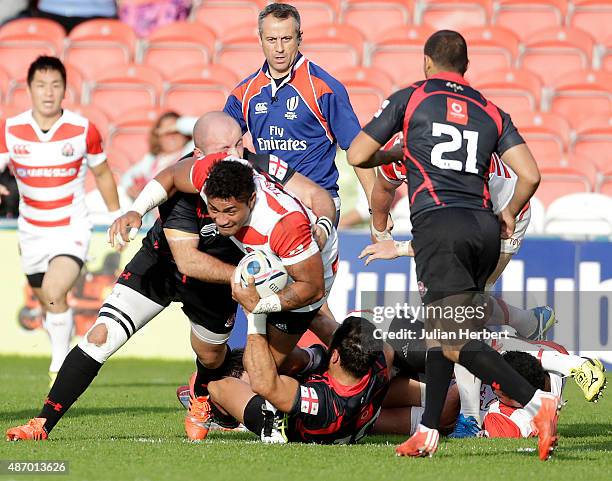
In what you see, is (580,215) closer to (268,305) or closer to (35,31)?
(268,305)

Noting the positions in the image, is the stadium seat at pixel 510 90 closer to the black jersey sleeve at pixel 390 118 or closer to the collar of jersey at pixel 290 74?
the collar of jersey at pixel 290 74

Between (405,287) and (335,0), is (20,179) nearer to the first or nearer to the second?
(405,287)

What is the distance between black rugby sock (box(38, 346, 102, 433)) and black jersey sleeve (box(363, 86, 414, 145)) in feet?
7.12

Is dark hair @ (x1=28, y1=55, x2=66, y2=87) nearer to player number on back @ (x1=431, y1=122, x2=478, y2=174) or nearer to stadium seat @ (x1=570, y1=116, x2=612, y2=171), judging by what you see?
player number on back @ (x1=431, y1=122, x2=478, y2=174)

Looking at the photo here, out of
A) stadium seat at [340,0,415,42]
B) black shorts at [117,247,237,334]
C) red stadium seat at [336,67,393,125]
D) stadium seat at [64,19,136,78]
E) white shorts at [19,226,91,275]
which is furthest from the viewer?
stadium seat at [64,19,136,78]

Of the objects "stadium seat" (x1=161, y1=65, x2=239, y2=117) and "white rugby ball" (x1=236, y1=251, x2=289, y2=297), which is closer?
"white rugby ball" (x1=236, y1=251, x2=289, y2=297)

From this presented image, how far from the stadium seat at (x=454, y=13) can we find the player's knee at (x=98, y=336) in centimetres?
1066

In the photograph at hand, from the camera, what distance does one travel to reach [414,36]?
16.2 meters

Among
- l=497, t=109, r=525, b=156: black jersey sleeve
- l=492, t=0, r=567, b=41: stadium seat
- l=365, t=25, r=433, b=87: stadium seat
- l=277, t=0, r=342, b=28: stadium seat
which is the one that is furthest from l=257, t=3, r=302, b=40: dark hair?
l=277, t=0, r=342, b=28: stadium seat

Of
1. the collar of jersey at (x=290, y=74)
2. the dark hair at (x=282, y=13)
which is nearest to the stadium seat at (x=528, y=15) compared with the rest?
the collar of jersey at (x=290, y=74)

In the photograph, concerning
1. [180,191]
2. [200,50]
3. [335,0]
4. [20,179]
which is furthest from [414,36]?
[180,191]

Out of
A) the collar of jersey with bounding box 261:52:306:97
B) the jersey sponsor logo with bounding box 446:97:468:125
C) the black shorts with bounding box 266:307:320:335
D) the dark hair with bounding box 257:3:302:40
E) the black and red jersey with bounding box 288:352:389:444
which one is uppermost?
the dark hair with bounding box 257:3:302:40

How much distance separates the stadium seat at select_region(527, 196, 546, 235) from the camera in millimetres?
12297

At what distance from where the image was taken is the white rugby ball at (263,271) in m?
6.23
